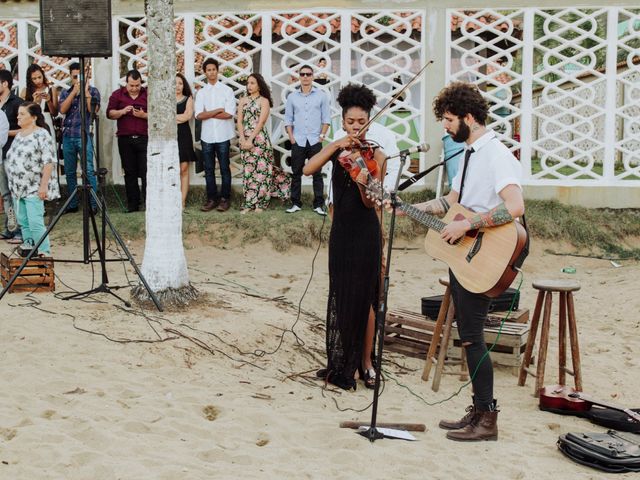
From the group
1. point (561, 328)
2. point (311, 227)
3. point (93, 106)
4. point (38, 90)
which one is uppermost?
point (38, 90)

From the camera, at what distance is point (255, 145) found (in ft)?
36.7

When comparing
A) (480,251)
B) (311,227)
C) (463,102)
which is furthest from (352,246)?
(311,227)

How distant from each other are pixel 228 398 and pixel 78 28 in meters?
3.39

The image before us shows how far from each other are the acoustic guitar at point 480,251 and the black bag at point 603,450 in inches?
35.3

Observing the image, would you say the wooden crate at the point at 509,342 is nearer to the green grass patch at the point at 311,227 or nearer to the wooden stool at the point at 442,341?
the wooden stool at the point at 442,341

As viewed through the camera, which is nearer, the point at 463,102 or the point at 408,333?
the point at 463,102

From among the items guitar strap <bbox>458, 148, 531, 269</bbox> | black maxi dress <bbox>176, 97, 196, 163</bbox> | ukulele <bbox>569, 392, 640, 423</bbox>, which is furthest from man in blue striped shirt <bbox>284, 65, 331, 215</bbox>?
guitar strap <bbox>458, 148, 531, 269</bbox>

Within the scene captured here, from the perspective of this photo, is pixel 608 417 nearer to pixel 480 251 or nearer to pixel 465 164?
pixel 480 251

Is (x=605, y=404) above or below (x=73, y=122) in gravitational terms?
below

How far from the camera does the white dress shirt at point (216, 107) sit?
11211mm

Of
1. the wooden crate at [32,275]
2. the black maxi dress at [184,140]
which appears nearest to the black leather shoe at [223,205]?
the black maxi dress at [184,140]

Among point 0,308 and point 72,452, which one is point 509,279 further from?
point 0,308

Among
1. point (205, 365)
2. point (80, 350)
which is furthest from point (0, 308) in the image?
point (205, 365)

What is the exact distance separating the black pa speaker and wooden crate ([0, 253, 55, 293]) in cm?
170
